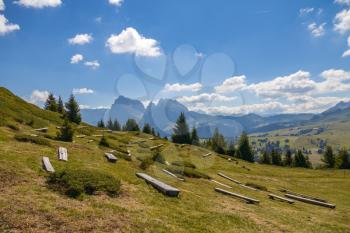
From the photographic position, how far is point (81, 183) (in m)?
16.0

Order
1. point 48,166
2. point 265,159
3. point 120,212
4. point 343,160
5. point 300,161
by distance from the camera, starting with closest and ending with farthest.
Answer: point 120,212 < point 48,166 < point 343,160 < point 300,161 < point 265,159

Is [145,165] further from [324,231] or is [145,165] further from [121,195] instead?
[324,231]

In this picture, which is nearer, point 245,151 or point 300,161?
point 300,161

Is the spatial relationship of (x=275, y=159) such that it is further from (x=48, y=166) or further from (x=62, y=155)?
(x=48, y=166)

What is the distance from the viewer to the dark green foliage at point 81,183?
50.5 ft

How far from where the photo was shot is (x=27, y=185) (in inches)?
601

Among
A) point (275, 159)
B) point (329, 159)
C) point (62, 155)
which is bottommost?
point (275, 159)

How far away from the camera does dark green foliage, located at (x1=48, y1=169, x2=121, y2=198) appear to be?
15.4 m

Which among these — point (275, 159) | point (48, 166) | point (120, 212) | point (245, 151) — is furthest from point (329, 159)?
point (120, 212)

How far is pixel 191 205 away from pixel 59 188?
804 centimetres

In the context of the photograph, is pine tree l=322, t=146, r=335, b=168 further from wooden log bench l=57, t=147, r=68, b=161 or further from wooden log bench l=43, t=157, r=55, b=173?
wooden log bench l=43, t=157, r=55, b=173

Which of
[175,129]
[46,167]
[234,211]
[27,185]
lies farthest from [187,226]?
[175,129]

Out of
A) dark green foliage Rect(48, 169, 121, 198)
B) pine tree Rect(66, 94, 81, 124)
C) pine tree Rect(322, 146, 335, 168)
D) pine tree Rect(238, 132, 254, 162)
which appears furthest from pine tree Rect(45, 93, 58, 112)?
pine tree Rect(322, 146, 335, 168)

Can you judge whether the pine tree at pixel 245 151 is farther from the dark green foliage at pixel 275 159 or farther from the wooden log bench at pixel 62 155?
the wooden log bench at pixel 62 155
